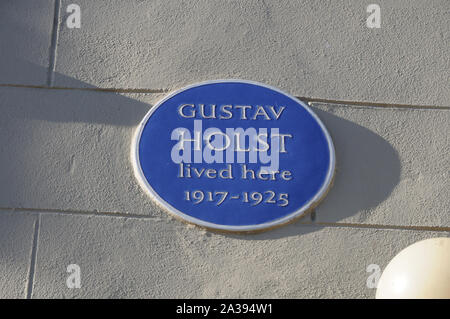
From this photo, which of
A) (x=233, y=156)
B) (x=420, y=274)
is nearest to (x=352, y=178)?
(x=233, y=156)

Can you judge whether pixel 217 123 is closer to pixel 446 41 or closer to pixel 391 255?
pixel 391 255

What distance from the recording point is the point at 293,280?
14.5 ft

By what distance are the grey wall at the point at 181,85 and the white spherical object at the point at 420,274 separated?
619mm

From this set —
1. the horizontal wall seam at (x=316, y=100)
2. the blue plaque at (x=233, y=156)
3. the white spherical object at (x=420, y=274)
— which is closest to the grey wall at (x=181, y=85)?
the horizontal wall seam at (x=316, y=100)

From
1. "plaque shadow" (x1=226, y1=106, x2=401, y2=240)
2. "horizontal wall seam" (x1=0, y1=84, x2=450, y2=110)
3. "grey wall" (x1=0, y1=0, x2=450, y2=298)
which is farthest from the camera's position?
"horizontal wall seam" (x1=0, y1=84, x2=450, y2=110)

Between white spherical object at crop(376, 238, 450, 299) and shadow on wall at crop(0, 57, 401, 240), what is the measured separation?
Answer: 2.66ft

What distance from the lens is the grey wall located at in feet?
14.5

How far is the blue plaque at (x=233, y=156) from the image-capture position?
4500 mm

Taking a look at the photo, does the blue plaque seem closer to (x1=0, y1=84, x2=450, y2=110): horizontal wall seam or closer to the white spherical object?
(x1=0, y1=84, x2=450, y2=110): horizontal wall seam

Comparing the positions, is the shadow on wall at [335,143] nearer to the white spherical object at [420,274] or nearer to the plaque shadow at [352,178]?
the plaque shadow at [352,178]

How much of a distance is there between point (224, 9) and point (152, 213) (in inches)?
60.7

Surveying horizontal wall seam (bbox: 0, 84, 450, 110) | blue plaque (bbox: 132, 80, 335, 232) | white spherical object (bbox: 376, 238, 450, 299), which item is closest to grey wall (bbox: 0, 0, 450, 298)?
horizontal wall seam (bbox: 0, 84, 450, 110)

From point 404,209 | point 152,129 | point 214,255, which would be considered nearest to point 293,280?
point 214,255
